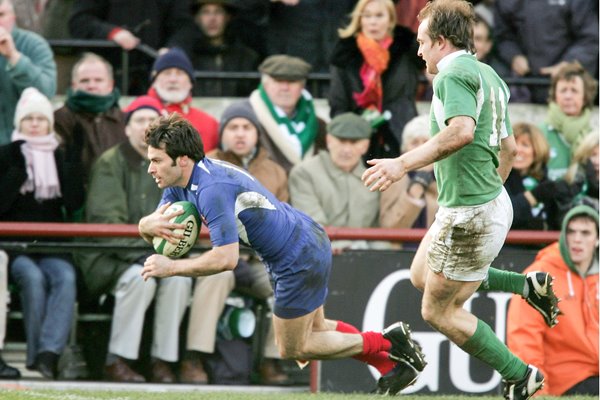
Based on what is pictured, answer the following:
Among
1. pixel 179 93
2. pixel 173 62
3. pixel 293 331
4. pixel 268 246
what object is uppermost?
pixel 173 62

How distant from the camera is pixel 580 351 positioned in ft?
31.5

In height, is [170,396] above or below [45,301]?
below

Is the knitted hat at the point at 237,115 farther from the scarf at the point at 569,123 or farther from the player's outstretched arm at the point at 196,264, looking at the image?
the player's outstretched arm at the point at 196,264

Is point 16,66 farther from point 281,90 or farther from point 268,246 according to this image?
point 268,246

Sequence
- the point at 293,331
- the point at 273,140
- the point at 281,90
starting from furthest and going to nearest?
the point at 281,90, the point at 273,140, the point at 293,331

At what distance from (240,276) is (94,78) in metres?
2.08

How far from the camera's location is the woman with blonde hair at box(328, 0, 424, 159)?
11.3m

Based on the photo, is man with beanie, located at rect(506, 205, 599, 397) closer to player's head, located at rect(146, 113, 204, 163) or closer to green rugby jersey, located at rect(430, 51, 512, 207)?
green rugby jersey, located at rect(430, 51, 512, 207)

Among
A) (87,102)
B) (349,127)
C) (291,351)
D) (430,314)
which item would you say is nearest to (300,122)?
(349,127)

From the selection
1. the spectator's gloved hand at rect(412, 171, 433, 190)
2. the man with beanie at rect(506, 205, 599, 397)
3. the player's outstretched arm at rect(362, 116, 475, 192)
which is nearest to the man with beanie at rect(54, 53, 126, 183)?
the spectator's gloved hand at rect(412, 171, 433, 190)

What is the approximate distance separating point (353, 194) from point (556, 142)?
2.00 m

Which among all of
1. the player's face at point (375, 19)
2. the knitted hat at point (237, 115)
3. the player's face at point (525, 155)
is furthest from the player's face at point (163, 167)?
the player's face at point (375, 19)

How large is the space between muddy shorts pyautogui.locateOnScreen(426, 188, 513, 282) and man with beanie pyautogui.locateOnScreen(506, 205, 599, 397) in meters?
2.07

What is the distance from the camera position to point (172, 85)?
10.9 meters
